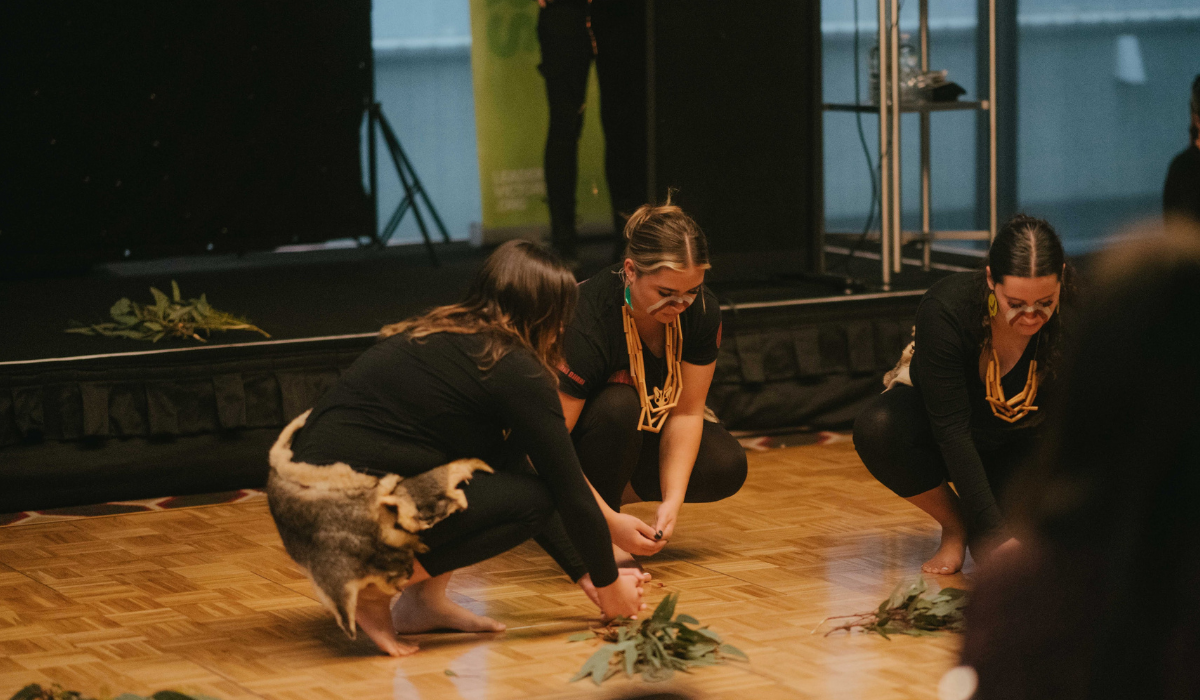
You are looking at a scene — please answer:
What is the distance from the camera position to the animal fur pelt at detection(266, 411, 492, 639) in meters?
2.16

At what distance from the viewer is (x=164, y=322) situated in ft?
12.5

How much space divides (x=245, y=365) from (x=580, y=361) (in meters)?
Answer: 1.28

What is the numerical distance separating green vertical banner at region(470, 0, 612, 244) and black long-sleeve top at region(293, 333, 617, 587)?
11.2ft

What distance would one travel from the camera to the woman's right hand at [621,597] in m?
2.28

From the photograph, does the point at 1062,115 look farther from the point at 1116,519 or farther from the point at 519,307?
the point at 1116,519

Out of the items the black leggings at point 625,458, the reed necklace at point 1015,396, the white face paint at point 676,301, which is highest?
the white face paint at point 676,301

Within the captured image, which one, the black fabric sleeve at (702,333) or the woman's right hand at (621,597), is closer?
the woman's right hand at (621,597)

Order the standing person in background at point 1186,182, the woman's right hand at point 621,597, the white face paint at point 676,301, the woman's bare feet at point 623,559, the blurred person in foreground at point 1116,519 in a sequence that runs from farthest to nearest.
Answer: the standing person in background at point 1186,182, the woman's bare feet at point 623,559, the white face paint at point 676,301, the woman's right hand at point 621,597, the blurred person in foreground at point 1116,519

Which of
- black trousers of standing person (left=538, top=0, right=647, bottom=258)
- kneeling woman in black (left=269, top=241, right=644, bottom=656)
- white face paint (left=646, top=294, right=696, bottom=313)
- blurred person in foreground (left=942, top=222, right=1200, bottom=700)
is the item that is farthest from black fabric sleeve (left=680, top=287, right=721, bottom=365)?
blurred person in foreground (left=942, top=222, right=1200, bottom=700)

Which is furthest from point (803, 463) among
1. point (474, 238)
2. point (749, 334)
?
point (474, 238)

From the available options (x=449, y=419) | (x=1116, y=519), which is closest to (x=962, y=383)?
(x=449, y=419)

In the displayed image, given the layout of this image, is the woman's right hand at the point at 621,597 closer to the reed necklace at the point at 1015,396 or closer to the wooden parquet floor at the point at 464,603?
the wooden parquet floor at the point at 464,603

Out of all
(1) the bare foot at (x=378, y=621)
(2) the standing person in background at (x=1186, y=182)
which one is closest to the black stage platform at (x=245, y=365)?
(2) the standing person in background at (x=1186, y=182)

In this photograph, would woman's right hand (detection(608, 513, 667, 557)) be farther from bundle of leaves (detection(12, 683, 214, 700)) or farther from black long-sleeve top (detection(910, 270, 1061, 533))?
bundle of leaves (detection(12, 683, 214, 700))
